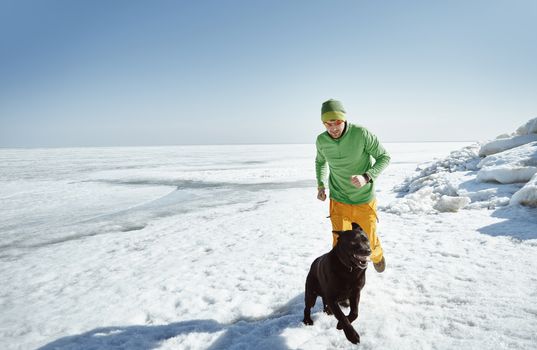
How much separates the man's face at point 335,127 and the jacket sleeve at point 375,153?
28cm

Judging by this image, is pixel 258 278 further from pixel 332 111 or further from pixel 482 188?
pixel 482 188

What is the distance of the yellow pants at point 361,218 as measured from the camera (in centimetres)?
375

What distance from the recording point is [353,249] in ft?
9.09

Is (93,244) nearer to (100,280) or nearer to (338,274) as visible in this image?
(100,280)

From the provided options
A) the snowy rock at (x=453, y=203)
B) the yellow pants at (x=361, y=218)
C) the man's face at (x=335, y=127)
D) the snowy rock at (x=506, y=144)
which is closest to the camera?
the man's face at (x=335, y=127)

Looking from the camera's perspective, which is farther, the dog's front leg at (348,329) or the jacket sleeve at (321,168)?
the jacket sleeve at (321,168)

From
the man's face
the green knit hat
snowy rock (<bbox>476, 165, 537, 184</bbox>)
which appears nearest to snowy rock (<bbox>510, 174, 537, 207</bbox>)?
snowy rock (<bbox>476, 165, 537, 184</bbox>)

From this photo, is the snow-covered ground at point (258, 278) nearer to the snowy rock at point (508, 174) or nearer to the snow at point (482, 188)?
the snow at point (482, 188)

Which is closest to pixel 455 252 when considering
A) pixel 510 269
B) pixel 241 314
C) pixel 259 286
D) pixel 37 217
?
pixel 510 269

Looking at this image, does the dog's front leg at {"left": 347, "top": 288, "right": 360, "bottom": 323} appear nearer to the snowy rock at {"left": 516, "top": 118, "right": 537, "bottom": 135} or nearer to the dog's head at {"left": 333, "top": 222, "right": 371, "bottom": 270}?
the dog's head at {"left": 333, "top": 222, "right": 371, "bottom": 270}

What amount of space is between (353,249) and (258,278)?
2.85 metres

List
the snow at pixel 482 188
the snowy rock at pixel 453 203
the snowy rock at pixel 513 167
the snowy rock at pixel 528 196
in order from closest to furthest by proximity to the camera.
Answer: the snowy rock at pixel 528 196, the snow at pixel 482 188, the snowy rock at pixel 453 203, the snowy rock at pixel 513 167

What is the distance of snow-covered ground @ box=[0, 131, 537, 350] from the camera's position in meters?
3.35

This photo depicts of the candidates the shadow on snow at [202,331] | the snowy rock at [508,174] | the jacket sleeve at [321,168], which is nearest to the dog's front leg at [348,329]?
the shadow on snow at [202,331]
